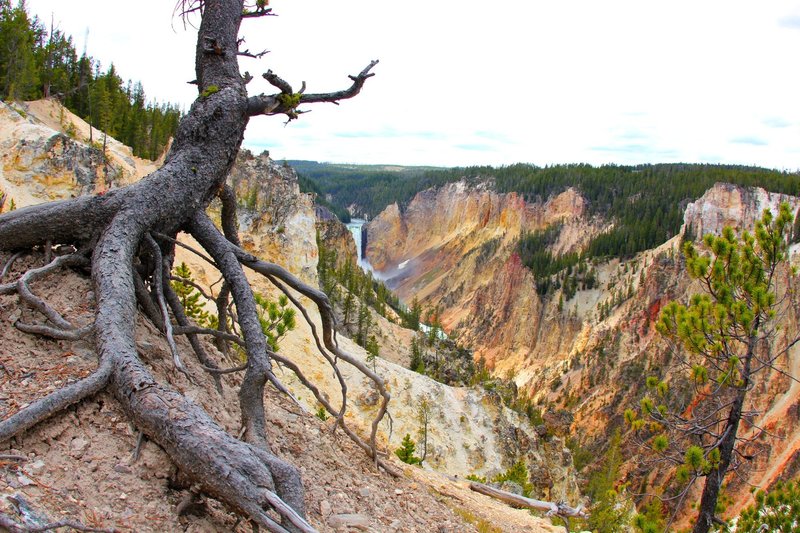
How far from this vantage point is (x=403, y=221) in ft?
436

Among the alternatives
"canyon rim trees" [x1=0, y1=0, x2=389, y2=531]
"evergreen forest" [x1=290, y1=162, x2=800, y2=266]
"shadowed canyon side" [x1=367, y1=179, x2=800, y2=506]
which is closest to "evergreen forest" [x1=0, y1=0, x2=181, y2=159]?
"canyon rim trees" [x1=0, y1=0, x2=389, y2=531]

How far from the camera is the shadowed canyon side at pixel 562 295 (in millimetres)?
50594

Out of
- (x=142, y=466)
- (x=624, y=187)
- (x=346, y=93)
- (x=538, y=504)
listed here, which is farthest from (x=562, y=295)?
(x=142, y=466)

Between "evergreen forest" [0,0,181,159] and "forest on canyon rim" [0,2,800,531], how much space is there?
0.19 metres

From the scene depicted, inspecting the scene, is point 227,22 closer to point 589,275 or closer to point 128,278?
point 128,278

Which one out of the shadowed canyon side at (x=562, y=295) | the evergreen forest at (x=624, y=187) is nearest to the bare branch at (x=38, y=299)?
the shadowed canyon side at (x=562, y=295)

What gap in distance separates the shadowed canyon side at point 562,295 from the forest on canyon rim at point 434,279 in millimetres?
303

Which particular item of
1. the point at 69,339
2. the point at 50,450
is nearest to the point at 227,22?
the point at 69,339

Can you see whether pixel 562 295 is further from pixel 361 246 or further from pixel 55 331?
pixel 55 331

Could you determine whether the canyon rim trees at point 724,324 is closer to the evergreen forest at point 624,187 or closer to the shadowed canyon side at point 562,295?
the shadowed canyon side at point 562,295

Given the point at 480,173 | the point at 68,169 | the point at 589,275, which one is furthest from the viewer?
the point at 480,173

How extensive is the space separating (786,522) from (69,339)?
8525mm

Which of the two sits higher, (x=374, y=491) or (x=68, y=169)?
(x=68, y=169)

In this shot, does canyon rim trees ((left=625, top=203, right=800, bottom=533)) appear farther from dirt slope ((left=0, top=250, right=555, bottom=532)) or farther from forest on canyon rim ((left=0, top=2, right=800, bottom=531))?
dirt slope ((left=0, top=250, right=555, bottom=532))
